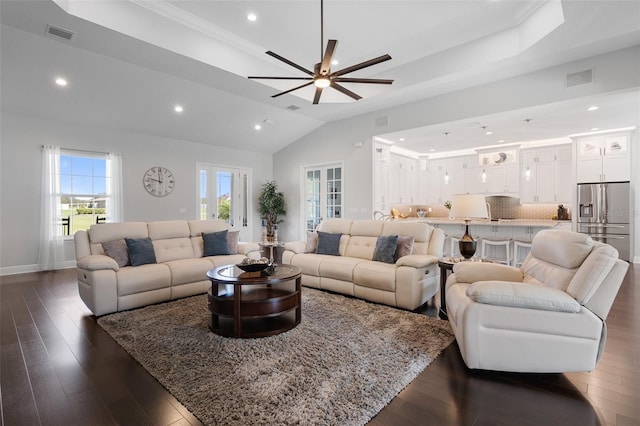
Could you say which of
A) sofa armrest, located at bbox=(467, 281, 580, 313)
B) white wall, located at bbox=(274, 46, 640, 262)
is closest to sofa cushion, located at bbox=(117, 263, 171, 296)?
sofa armrest, located at bbox=(467, 281, 580, 313)

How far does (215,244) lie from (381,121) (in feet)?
13.8

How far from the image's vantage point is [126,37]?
382cm

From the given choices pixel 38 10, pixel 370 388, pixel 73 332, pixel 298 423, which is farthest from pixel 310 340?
pixel 38 10

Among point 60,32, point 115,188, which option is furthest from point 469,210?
point 115,188

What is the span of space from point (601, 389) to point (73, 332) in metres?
4.37

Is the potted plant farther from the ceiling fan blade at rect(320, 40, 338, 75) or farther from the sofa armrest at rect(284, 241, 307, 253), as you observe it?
the ceiling fan blade at rect(320, 40, 338, 75)

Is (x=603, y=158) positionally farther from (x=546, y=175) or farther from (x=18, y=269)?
(x=18, y=269)

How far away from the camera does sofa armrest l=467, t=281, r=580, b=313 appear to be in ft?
6.80

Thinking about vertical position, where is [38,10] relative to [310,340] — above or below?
above

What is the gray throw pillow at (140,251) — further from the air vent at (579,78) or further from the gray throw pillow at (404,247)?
the air vent at (579,78)

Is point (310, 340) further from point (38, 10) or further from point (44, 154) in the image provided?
point (44, 154)

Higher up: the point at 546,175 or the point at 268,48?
the point at 268,48

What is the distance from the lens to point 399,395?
198cm

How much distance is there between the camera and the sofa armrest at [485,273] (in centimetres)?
290
